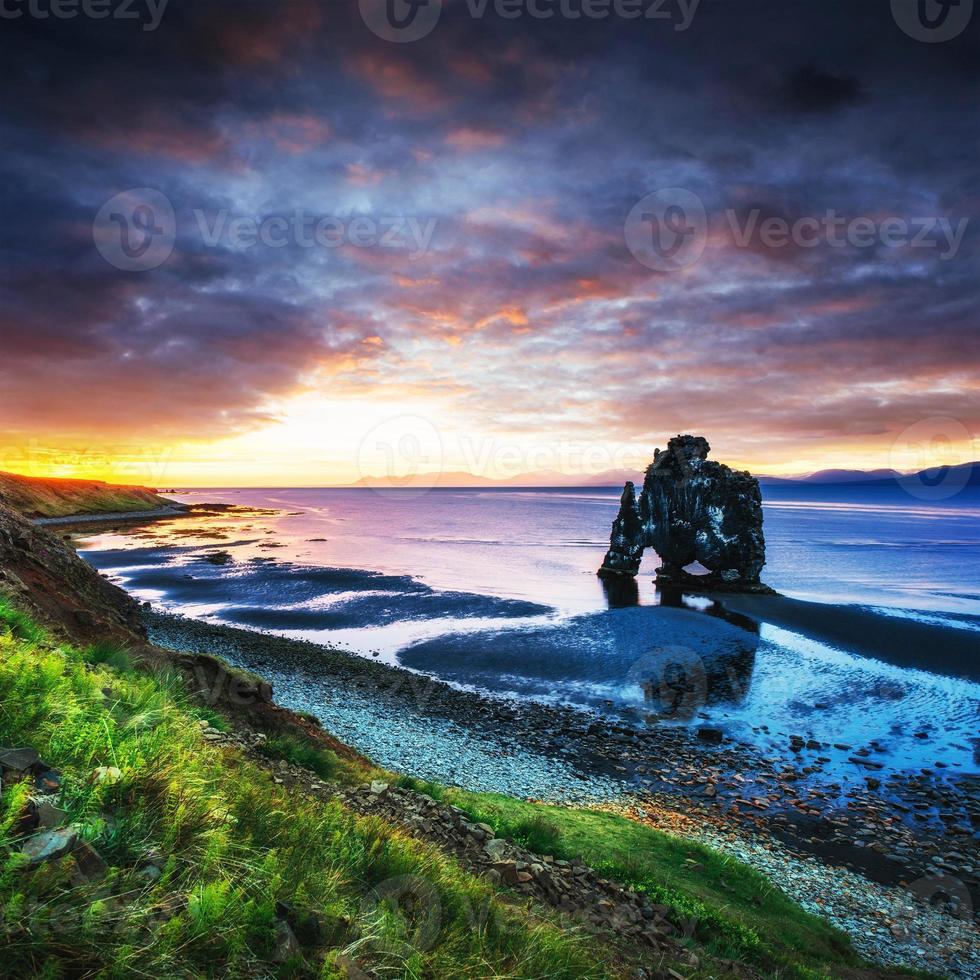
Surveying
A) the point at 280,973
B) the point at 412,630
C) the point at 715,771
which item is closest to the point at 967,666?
the point at 715,771

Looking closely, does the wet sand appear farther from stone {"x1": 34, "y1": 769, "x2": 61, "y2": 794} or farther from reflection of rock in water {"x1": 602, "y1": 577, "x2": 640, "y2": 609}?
stone {"x1": 34, "y1": 769, "x2": 61, "y2": 794}

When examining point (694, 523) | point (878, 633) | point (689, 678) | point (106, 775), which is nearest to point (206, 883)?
point (106, 775)

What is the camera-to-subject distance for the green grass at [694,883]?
329 inches

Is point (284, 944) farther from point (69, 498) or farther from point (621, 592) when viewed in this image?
point (69, 498)

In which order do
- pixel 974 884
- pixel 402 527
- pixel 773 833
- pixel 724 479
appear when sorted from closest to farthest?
pixel 974 884
pixel 773 833
pixel 724 479
pixel 402 527

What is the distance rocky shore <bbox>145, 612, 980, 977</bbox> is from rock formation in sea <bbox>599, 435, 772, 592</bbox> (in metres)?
34.7

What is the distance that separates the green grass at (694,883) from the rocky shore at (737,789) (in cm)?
217

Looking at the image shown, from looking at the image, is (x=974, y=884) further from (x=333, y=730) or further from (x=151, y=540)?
Answer: (x=151, y=540)

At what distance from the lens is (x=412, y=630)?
39250mm

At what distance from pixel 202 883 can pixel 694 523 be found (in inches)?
Result: 2341

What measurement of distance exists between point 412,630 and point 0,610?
32.1 metres

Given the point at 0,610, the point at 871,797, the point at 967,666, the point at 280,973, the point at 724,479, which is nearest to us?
the point at 280,973

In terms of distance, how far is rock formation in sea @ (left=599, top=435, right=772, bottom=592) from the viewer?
2140 inches

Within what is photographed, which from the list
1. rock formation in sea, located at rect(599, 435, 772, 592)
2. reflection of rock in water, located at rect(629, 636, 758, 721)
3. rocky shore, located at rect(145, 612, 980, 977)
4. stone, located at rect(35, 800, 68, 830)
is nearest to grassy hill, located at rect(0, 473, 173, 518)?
rock formation in sea, located at rect(599, 435, 772, 592)
